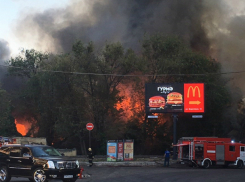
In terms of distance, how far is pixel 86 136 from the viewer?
165 feet

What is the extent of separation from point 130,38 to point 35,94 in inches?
1073

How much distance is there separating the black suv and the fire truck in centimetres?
1701

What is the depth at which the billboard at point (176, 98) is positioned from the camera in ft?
121

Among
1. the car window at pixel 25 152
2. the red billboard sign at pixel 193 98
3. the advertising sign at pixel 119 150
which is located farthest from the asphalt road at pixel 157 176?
the red billboard sign at pixel 193 98

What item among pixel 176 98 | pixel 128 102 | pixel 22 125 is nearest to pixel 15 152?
pixel 176 98

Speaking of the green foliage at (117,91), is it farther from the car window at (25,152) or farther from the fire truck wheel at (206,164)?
the car window at (25,152)

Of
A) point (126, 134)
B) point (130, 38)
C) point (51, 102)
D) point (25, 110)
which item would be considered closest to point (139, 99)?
point (126, 134)

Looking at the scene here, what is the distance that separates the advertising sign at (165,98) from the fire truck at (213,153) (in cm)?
500

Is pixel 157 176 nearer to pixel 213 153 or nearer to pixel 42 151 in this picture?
pixel 42 151

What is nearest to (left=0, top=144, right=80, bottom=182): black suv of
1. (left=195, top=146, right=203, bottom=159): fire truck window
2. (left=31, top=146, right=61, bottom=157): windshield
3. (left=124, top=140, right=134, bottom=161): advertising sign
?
(left=31, top=146, right=61, bottom=157): windshield

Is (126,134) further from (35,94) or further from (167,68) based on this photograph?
(35,94)

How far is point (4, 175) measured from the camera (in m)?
17.8

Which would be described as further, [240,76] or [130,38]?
[130,38]

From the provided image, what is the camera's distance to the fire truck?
32156 mm
